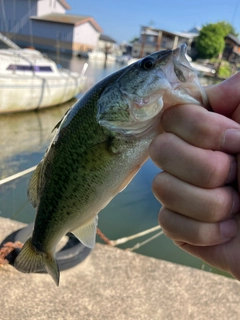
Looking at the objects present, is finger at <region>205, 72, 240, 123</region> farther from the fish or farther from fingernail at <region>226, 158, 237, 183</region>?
fingernail at <region>226, 158, 237, 183</region>

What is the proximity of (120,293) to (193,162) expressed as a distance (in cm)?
218

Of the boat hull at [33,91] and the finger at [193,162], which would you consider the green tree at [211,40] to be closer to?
the boat hull at [33,91]

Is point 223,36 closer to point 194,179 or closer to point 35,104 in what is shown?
point 35,104

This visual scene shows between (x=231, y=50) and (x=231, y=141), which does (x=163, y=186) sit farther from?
(x=231, y=50)

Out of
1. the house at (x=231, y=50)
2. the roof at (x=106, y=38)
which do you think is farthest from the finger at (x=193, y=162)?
the house at (x=231, y=50)

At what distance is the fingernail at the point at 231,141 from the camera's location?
47.2 inches

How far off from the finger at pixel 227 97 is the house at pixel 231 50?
65496 mm

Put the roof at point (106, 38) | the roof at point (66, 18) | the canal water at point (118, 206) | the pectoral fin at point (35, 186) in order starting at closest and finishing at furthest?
the pectoral fin at point (35, 186)
the canal water at point (118, 206)
the roof at point (66, 18)
the roof at point (106, 38)

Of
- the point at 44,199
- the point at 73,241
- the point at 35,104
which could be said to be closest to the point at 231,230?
the point at 44,199

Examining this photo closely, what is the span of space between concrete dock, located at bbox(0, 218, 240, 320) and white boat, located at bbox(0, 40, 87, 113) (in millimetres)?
9784

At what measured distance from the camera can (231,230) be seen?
1.30 meters

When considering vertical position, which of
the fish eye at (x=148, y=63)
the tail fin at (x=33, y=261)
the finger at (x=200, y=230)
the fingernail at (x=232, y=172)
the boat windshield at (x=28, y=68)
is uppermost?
the fish eye at (x=148, y=63)

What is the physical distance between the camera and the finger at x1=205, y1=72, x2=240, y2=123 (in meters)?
1.37

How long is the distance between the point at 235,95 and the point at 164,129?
0.34 meters
